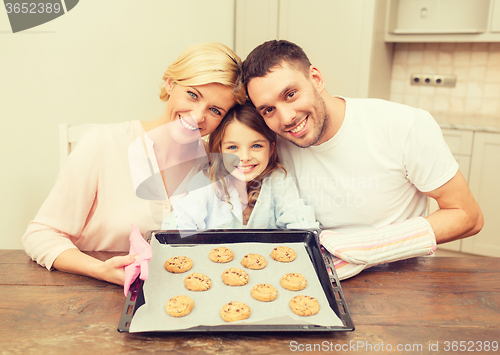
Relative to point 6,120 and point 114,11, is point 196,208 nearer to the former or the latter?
point 6,120

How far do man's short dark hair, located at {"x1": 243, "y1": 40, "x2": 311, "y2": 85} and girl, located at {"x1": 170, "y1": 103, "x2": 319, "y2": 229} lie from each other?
5.7 inches

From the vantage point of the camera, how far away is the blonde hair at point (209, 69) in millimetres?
1310

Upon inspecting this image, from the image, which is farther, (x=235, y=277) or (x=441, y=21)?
(x=441, y=21)

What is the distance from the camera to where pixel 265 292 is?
98 cm

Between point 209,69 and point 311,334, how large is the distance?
87 cm

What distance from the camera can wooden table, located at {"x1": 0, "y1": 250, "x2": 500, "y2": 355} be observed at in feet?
2.58

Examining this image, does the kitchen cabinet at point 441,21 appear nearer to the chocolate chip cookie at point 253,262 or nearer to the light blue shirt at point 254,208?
the light blue shirt at point 254,208

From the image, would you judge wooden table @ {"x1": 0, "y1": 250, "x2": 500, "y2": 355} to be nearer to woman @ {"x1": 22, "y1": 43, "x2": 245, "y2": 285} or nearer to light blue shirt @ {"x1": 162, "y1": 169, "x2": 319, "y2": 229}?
woman @ {"x1": 22, "y1": 43, "x2": 245, "y2": 285}

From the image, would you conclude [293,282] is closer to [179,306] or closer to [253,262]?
[253,262]

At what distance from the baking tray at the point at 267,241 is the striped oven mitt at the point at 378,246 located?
0.04m

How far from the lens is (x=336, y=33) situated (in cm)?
292

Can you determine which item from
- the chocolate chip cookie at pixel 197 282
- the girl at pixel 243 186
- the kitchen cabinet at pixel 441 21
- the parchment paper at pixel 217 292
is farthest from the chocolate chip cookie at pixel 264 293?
the kitchen cabinet at pixel 441 21

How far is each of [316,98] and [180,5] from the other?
78.0 inches

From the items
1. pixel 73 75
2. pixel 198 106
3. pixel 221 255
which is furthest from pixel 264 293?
pixel 73 75
